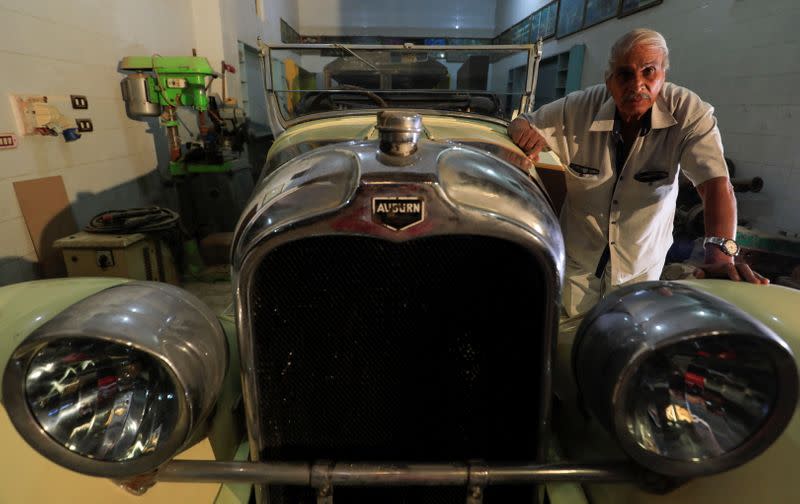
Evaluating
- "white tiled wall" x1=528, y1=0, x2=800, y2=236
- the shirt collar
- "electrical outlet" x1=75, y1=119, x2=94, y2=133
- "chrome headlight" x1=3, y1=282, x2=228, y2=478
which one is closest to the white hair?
the shirt collar

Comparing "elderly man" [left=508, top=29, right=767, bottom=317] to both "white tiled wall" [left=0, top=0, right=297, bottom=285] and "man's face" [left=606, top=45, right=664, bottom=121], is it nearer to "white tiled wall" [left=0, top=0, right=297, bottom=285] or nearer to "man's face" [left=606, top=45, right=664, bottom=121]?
"man's face" [left=606, top=45, right=664, bottom=121]

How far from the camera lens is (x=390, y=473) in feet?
3.32

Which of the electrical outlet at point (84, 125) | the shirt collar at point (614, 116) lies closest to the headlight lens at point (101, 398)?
the shirt collar at point (614, 116)

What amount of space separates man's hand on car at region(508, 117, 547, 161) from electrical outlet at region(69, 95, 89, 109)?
3.76m

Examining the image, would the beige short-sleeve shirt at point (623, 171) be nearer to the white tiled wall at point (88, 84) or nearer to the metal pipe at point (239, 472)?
the metal pipe at point (239, 472)

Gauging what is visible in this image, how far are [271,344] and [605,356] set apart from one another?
2.46 ft

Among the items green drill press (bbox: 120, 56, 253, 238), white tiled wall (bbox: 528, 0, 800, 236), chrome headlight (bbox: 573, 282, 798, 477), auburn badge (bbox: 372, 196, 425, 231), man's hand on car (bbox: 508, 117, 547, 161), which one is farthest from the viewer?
green drill press (bbox: 120, 56, 253, 238)

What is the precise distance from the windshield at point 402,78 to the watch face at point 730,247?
153 cm

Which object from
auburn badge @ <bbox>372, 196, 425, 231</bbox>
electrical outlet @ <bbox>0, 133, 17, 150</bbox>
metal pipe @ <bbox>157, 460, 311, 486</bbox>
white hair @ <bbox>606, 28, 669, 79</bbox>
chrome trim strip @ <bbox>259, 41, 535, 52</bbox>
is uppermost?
chrome trim strip @ <bbox>259, 41, 535, 52</bbox>

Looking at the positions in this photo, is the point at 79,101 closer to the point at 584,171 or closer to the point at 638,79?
the point at 584,171

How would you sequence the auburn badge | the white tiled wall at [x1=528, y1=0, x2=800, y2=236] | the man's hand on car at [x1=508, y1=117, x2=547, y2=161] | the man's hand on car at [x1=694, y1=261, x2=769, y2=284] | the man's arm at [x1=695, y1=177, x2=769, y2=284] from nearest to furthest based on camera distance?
the auburn badge
the man's hand on car at [x1=694, y1=261, x2=769, y2=284]
the man's arm at [x1=695, y1=177, x2=769, y2=284]
the man's hand on car at [x1=508, y1=117, x2=547, y2=161]
the white tiled wall at [x1=528, y1=0, x2=800, y2=236]

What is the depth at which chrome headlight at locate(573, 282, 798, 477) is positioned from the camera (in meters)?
0.87

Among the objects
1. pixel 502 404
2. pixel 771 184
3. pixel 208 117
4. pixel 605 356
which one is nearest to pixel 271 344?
pixel 502 404

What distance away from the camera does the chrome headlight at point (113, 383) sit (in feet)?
2.93
